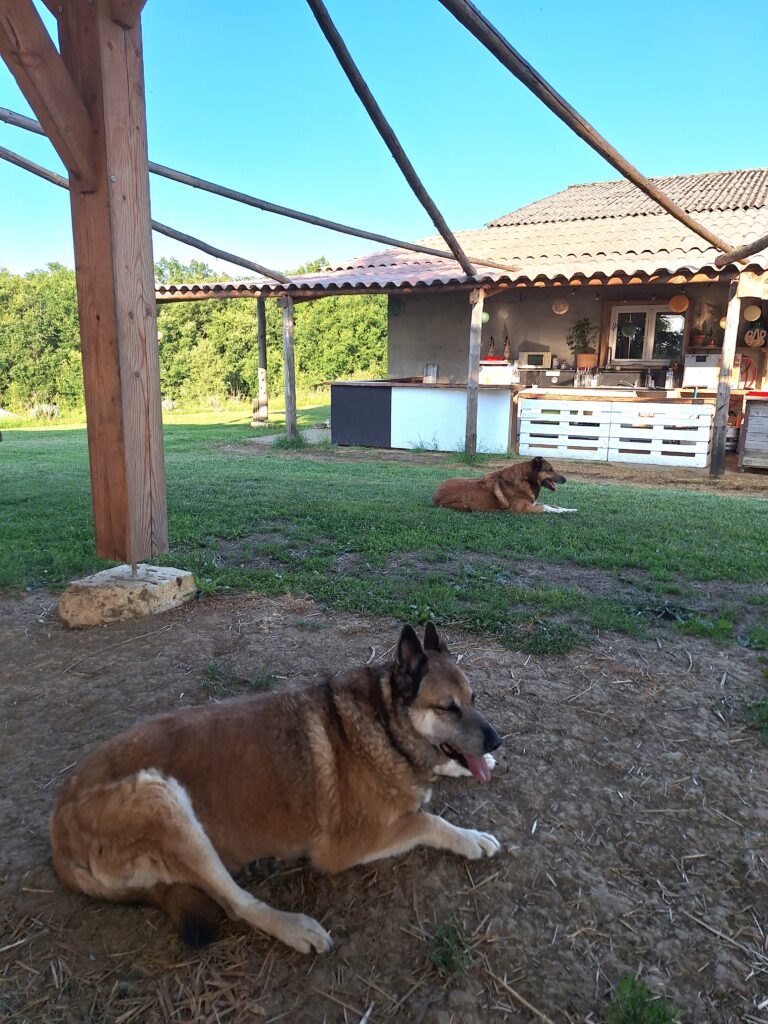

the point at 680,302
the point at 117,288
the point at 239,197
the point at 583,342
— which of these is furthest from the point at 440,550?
the point at 680,302

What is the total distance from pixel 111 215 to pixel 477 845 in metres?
3.54

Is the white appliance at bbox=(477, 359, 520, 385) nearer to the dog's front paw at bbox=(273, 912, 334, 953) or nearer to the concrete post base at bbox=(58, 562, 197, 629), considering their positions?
the concrete post base at bbox=(58, 562, 197, 629)

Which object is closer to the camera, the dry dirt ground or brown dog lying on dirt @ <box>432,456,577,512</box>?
the dry dirt ground

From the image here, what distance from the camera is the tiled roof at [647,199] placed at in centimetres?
1616

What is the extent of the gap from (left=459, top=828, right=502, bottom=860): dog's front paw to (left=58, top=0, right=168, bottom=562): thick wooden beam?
8.76ft

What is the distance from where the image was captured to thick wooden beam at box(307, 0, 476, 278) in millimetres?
4333

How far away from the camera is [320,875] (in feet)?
7.02

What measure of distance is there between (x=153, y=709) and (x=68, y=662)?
0.86 meters

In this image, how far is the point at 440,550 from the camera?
5.70 m

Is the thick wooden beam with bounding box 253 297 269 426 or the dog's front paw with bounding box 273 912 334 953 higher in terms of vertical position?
the thick wooden beam with bounding box 253 297 269 426

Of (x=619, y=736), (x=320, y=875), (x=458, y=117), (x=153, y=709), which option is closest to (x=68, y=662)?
(x=153, y=709)

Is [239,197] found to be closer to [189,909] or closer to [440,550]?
[440,550]

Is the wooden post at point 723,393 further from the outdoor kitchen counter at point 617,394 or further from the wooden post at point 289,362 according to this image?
the wooden post at point 289,362

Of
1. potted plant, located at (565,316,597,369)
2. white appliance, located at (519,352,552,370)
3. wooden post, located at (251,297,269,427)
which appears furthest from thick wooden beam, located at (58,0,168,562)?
wooden post, located at (251,297,269,427)
